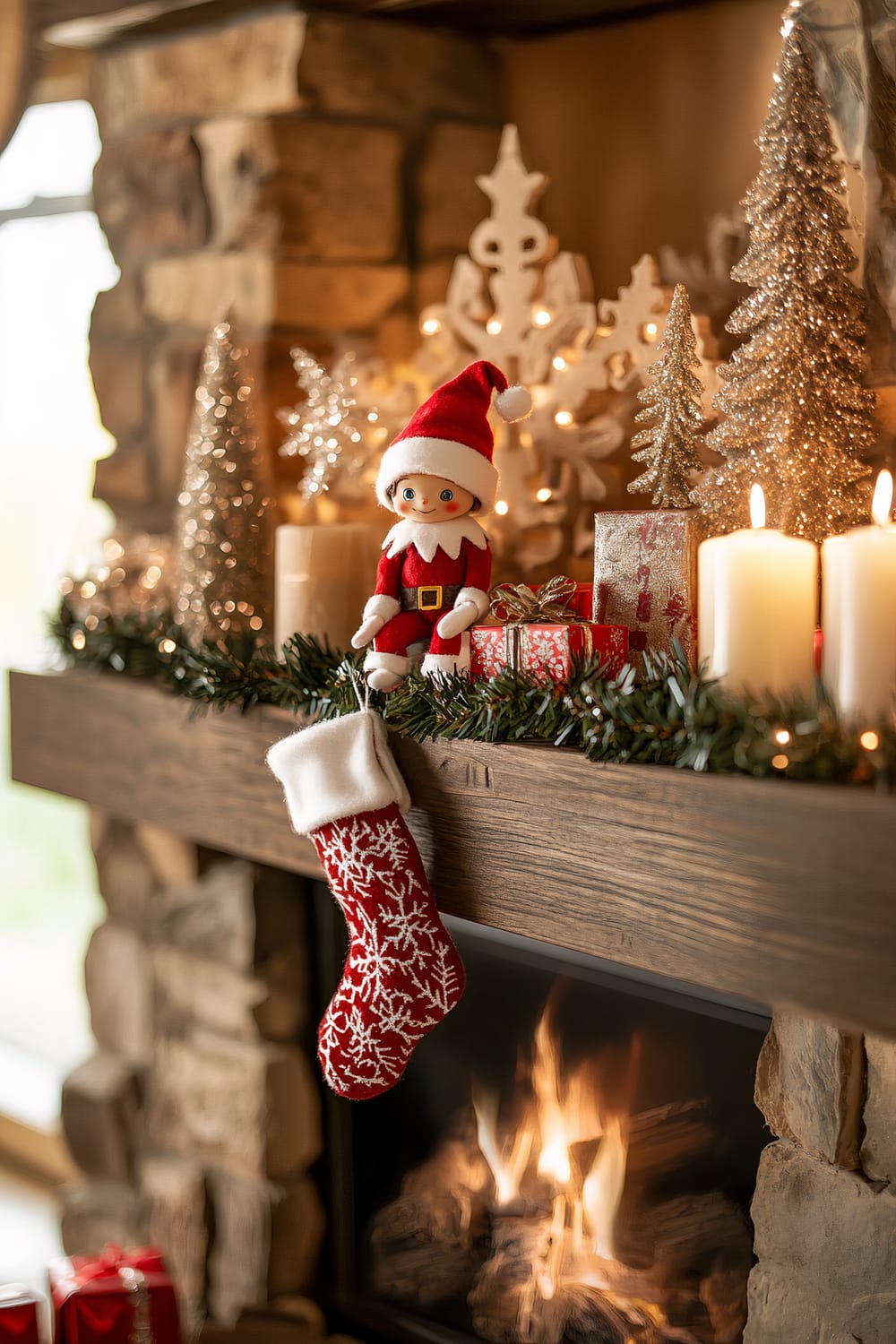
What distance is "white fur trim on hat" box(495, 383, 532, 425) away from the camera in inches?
50.5

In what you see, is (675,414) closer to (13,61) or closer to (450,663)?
(450,663)

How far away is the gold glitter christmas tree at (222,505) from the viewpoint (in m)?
1.63

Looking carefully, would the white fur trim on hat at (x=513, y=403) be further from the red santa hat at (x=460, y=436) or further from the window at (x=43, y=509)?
the window at (x=43, y=509)

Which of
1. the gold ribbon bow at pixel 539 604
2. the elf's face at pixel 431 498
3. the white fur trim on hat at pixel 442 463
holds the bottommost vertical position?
the gold ribbon bow at pixel 539 604

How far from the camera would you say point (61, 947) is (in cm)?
269

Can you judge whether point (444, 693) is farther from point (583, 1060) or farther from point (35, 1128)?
point (35, 1128)

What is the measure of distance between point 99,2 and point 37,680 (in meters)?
0.97

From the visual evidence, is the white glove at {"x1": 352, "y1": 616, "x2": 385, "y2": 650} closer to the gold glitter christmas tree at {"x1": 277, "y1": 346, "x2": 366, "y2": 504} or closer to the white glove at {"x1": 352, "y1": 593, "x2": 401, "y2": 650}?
the white glove at {"x1": 352, "y1": 593, "x2": 401, "y2": 650}

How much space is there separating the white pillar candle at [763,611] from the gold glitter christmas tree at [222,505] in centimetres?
75

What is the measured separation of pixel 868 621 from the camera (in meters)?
0.98

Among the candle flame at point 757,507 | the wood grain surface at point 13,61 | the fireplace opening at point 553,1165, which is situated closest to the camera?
the candle flame at point 757,507

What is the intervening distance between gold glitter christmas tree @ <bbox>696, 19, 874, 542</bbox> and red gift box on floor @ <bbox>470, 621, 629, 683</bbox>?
152mm

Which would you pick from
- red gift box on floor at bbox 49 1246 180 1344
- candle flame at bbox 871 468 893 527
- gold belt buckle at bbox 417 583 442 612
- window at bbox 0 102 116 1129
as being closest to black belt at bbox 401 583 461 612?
gold belt buckle at bbox 417 583 442 612

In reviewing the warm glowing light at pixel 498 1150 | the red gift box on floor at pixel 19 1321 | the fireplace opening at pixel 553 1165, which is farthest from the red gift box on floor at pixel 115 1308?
the warm glowing light at pixel 498 1150
